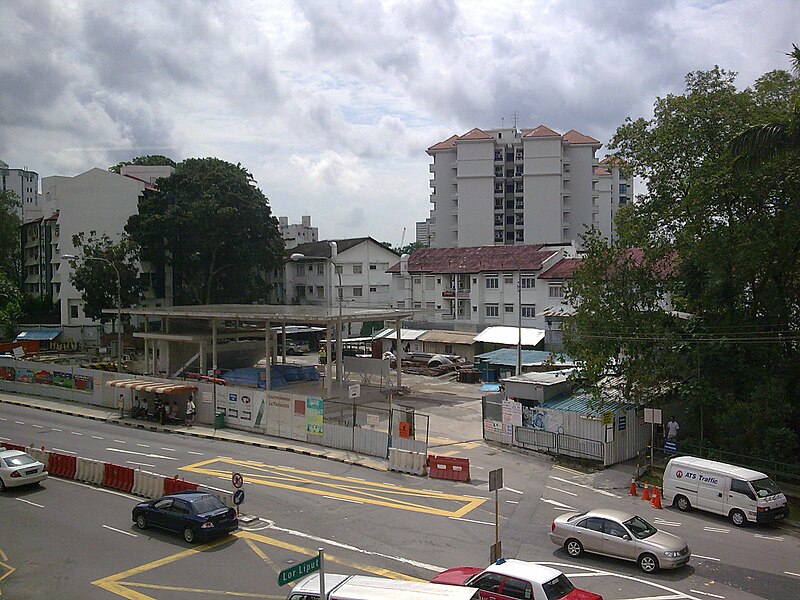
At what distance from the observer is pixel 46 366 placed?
46.9 metres

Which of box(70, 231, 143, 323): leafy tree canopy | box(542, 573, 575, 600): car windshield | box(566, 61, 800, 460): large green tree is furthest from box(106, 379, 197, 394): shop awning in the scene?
box(70, 231, 143, 323): leafy tree canopy

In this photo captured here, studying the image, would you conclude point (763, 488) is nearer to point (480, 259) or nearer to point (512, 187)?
point (480, 259)

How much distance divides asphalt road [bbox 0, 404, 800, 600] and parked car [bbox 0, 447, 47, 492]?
528 mm

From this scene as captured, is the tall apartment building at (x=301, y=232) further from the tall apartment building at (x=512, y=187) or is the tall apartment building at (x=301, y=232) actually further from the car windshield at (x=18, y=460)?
the car windshield at (x=18, y=460)

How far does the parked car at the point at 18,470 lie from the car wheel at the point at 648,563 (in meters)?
19.7

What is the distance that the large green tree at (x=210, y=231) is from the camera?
221ft

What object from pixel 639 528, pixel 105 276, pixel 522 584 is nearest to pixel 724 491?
pixel 639 528

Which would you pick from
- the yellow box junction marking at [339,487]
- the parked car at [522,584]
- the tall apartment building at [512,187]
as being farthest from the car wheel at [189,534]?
the tall apartment building at [512,187]

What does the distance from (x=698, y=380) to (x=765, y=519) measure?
902cm

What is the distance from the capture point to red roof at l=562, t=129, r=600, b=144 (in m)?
90.4

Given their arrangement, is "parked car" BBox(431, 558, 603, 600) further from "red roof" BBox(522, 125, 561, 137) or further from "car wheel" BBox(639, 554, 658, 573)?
"red roof" BBox(522, 125, 561, 137)

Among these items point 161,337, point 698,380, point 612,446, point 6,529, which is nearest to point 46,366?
point 161,337

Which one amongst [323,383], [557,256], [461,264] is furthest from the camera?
[461,264]

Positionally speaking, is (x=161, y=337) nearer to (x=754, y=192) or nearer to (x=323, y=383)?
(x=323, y=383)
